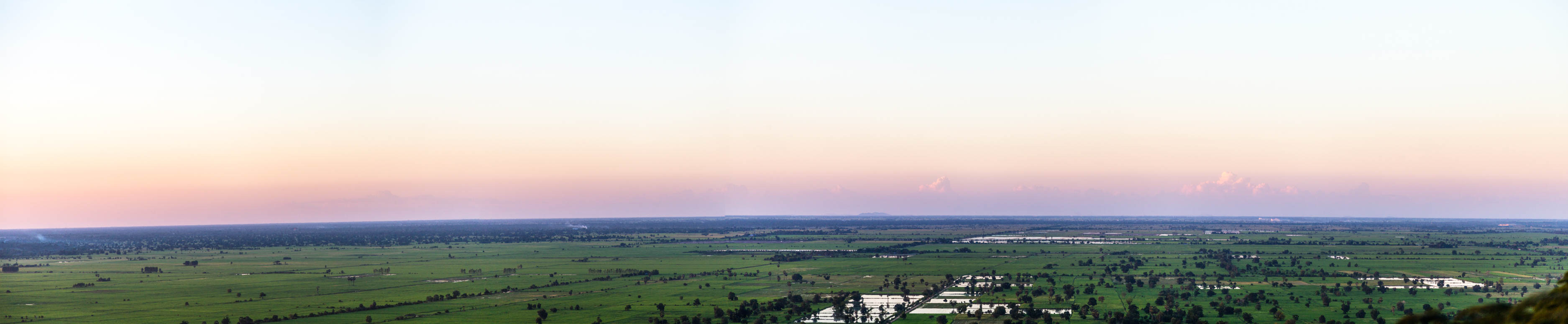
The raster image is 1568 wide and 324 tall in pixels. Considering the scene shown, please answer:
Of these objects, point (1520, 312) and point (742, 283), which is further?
point (742, 283)

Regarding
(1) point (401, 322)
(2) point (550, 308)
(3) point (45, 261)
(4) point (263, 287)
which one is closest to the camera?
(1) point (401, 322)

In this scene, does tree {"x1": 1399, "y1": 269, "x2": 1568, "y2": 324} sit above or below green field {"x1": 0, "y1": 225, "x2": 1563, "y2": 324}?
above

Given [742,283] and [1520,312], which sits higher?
[1520,312]

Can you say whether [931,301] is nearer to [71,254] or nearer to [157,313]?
[157,313]

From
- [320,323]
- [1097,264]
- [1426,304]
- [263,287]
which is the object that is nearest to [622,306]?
[320,323]

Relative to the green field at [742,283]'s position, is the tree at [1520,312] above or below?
above

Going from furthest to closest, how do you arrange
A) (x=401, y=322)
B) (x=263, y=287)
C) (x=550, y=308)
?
1. (x=263, y=287)
2. (x=550, y=308)
3. (x=401, y=322)

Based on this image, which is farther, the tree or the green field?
the green field

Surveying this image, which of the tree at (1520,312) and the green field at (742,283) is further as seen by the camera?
the green field at (742,283)
